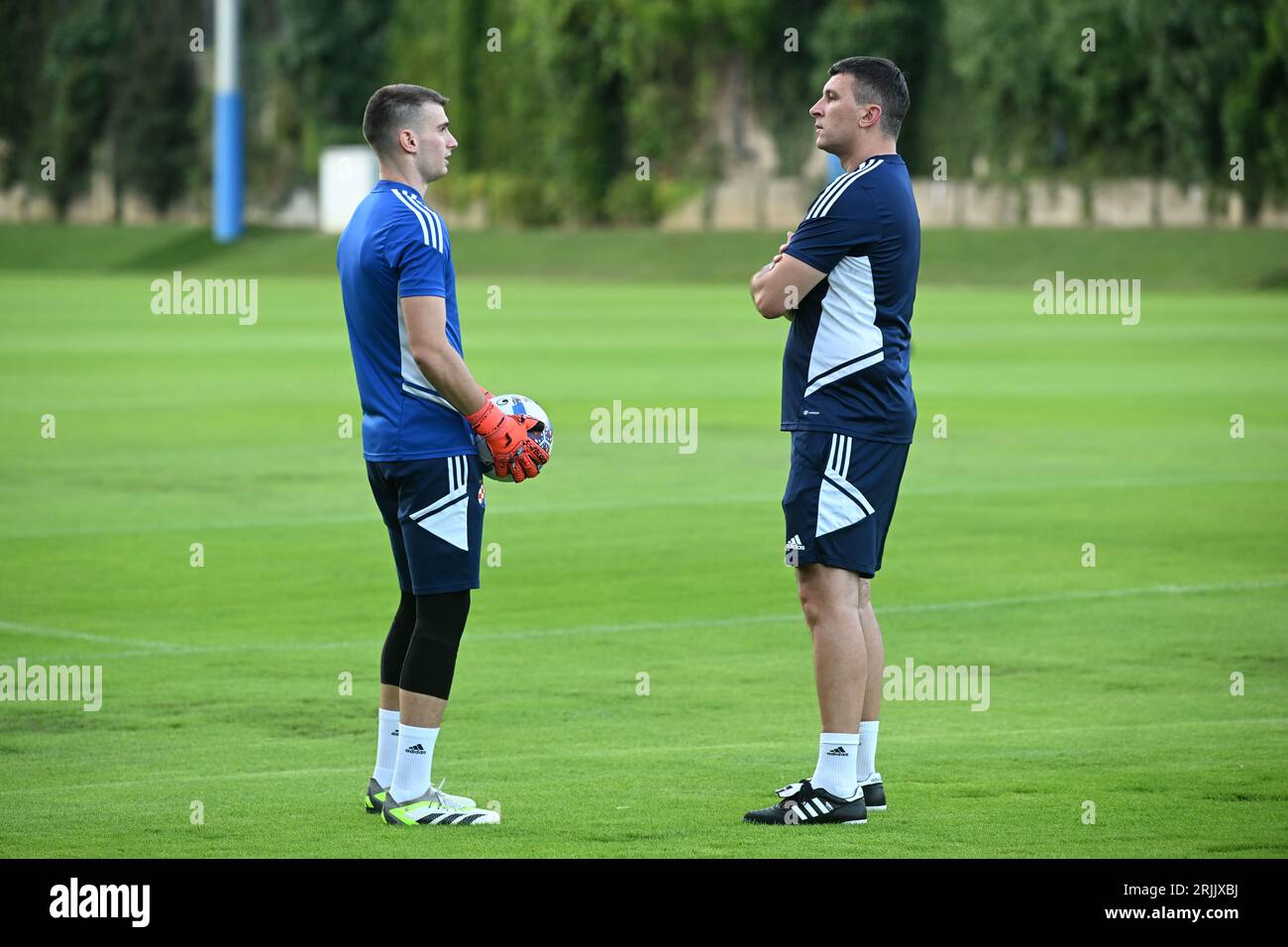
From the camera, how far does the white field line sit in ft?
37.4

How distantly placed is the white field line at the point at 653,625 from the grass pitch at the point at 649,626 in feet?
0.14

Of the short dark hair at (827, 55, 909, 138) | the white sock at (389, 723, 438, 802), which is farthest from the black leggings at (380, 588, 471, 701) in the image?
the short dark hair at (827, 55, 909, 138)

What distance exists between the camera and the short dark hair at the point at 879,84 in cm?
776

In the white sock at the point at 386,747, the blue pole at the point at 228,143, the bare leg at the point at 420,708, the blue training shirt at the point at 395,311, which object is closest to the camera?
the blue training shirt at the point at 395,311

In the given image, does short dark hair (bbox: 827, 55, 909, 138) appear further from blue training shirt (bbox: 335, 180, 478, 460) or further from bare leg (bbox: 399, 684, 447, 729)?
bare leg (bbox: 399, 684, 447, 729)

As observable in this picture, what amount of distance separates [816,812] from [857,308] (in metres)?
1.80

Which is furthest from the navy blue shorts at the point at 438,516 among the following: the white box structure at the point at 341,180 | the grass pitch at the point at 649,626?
the white box structure at the point at 341,180

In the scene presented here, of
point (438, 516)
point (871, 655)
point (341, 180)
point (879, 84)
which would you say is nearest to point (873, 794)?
point (871, 655)

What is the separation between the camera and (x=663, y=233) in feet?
220

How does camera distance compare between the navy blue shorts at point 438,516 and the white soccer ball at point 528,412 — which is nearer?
the navy blue shorts at point 438,516

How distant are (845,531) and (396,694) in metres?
1.75

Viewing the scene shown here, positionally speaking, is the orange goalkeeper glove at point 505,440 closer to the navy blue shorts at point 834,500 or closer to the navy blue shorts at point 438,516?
the navy blue shorts at point 438,516

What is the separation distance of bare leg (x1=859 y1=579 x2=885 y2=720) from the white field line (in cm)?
383
